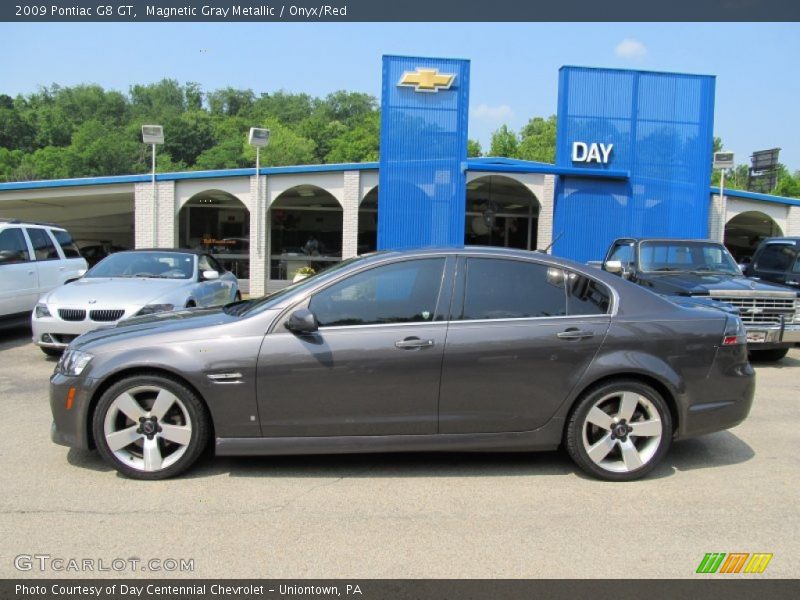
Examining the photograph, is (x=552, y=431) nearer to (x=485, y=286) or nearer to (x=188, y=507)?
(x=485, y=286)

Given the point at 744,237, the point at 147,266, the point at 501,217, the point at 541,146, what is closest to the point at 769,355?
the point at 147,266

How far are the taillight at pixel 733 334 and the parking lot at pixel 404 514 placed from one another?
3.20 ft

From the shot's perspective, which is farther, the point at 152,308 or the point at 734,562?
the point at 152,308

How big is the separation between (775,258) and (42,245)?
12.8 meters

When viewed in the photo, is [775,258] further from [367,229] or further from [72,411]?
[367,229]

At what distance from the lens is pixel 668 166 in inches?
628

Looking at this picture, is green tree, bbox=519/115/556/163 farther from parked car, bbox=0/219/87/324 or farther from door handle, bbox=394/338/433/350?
door handle, bbox=394/338/433/350

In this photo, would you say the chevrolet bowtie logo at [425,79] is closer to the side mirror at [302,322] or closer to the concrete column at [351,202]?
the concrete column at [351,202]

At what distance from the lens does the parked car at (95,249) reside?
26.8 m

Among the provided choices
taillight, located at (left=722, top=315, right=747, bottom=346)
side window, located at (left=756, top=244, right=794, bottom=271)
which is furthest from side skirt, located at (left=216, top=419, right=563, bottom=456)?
side window, located at (left=756, top=244, right=794, bottom=271)

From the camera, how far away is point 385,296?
435 cm

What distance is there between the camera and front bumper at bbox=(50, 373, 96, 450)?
13.7 ft
